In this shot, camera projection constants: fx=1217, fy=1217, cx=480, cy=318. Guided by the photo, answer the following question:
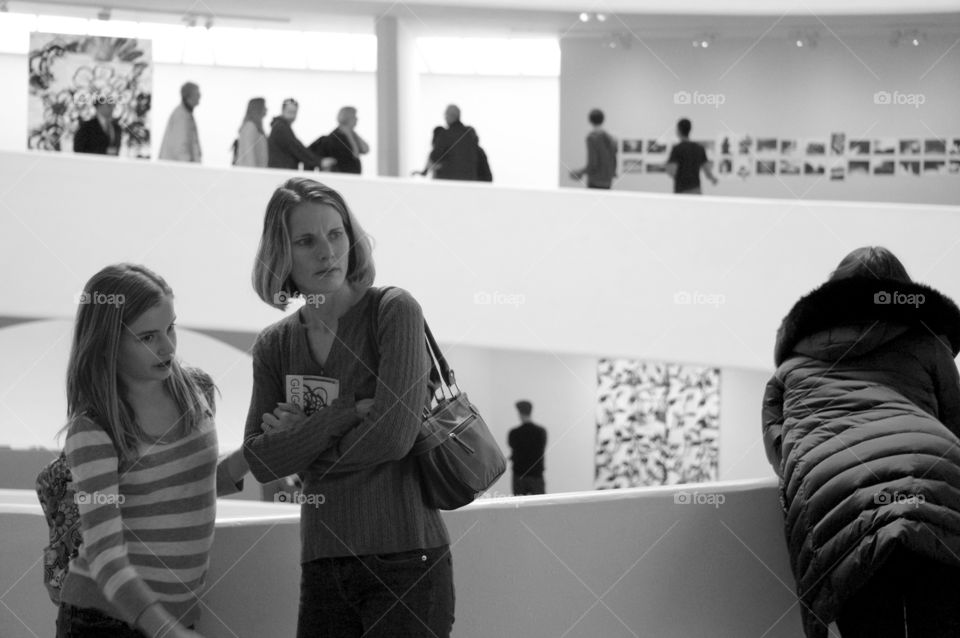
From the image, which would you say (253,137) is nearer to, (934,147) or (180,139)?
(180,139)

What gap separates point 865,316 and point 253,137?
12.1 meters

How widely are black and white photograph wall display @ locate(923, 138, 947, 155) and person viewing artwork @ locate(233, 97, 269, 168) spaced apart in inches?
367

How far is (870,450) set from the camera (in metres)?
3.18

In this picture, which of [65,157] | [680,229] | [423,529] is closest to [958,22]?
[680,229]

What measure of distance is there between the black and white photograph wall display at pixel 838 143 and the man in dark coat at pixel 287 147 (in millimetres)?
7853

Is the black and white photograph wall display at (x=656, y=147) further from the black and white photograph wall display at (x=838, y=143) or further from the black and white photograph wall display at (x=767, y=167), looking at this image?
the black and white photograph wall display at (x=838, y=143)

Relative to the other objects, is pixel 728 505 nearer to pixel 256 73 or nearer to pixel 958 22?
pixel 958 22

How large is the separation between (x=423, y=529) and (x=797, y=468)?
115 cm

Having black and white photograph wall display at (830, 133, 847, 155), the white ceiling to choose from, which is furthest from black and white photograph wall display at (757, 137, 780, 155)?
the white ceiling

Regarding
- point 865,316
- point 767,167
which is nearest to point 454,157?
point 767,167

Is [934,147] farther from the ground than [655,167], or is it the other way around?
[934,147]

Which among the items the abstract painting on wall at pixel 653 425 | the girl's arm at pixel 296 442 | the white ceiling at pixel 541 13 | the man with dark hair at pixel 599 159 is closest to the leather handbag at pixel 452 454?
the girl's arm at pixel 296 442

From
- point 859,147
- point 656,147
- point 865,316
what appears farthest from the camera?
point 656,147

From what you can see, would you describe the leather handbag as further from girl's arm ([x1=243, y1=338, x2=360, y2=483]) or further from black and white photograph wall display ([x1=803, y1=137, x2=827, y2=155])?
black and white photograph wall display ([x1=803, y1=137, x2=827, y2=155])
